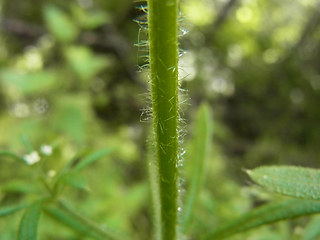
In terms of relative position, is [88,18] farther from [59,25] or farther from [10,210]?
[10,210]

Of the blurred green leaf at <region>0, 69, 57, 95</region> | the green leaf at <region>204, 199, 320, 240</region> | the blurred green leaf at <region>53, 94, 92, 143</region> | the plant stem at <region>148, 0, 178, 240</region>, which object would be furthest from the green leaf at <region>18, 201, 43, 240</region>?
the blurred green leaf at <region>0, 69, 57, 95</region>

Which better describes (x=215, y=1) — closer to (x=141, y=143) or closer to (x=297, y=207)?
(x=141, y=143)

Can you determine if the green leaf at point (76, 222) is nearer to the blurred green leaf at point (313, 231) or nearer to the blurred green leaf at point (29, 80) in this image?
the blurred green leaf at point (313, 231)

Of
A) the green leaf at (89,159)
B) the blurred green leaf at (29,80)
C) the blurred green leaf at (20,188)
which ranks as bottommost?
the blurred green leaf at (20,188)

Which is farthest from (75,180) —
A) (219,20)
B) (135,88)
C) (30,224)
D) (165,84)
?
(219,20)

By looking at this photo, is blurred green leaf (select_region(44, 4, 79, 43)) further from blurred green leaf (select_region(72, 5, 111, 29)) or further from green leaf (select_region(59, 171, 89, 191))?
green leaf (select_region(59, 171, 89, 191))

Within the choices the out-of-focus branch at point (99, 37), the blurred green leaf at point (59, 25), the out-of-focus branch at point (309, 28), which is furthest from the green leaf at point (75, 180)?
the out-of-focus branch at point (309, 28)
